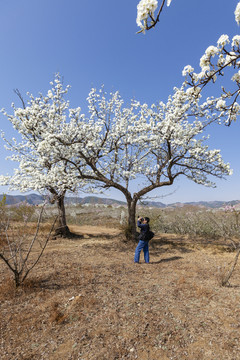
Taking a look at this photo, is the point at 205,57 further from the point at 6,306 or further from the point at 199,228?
the point at 199,228

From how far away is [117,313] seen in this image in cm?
396

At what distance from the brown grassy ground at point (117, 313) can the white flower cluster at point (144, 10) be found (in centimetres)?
442

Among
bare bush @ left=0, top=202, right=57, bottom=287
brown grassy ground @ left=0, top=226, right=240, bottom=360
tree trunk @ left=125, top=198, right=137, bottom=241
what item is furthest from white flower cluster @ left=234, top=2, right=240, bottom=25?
tree trunk @ left=125, top=198, right=137, bottom=241

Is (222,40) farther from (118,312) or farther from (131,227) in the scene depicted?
(131,227)

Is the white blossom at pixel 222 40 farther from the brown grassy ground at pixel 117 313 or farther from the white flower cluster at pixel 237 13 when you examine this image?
the brown grassy ground at pixel 117 313

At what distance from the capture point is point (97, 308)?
4.14 metres

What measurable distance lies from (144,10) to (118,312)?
4871 mm

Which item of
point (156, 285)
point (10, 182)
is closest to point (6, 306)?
point (156, 285)

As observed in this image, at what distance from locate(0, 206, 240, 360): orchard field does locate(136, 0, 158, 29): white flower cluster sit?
4422 mm

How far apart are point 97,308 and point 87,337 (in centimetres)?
84

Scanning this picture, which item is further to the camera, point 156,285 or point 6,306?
point 156,285

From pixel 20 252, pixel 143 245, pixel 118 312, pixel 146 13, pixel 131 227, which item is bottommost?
pixel 118 312

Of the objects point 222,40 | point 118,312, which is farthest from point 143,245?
point 222,40

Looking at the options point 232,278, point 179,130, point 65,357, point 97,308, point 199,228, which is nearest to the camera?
point 65,357
